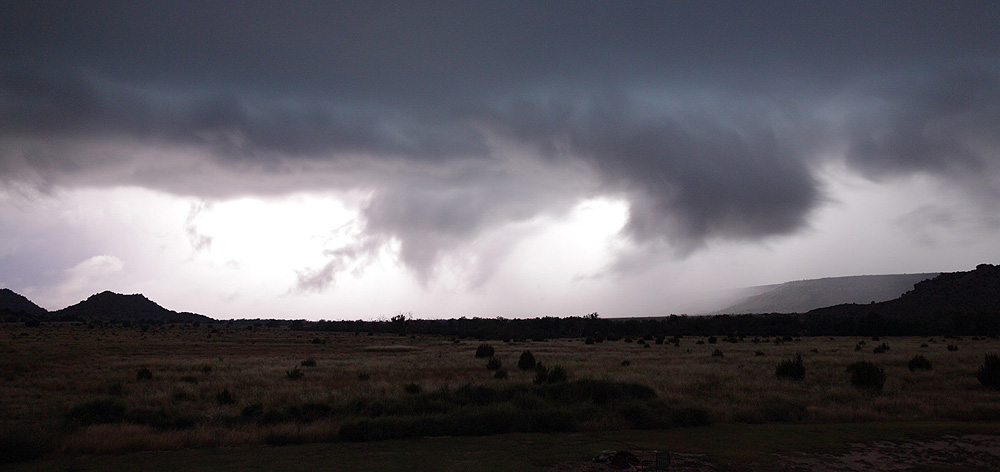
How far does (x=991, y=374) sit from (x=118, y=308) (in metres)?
212

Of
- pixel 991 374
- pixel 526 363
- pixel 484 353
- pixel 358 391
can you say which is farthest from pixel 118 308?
pixel 991 374

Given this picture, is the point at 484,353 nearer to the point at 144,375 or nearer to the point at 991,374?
the point at 144,375


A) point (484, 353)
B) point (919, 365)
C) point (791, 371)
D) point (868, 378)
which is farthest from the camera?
point (484, 353)

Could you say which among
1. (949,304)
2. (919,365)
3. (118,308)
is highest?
(118,308)

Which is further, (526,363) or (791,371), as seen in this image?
(526,363)

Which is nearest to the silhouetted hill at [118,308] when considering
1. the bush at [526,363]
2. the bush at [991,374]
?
the bush at [526,363]

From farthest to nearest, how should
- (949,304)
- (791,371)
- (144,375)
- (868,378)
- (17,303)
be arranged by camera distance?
(17,303) → (949,304) → (144,375) → (791,371) → (868,378)

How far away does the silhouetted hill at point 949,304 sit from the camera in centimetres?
8350

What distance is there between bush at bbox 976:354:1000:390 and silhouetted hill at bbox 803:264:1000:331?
72.2 meters

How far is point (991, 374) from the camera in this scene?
23.9 m

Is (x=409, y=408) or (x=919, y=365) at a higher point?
(x=409, y=408)

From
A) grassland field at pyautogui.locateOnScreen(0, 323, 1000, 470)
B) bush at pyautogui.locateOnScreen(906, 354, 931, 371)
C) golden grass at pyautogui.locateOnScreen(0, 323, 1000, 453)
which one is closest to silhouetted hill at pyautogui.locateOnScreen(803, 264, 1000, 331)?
golden grass at pyautogui.locateOnScreen(0, 323, 1000, 453)

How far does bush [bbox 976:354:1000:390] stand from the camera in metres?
23.7

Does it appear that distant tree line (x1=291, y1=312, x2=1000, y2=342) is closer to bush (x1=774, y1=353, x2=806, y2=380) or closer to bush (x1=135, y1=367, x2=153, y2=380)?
bush (x1=774, y1=353, x2=806, y2=380)
